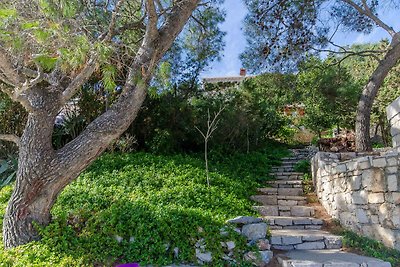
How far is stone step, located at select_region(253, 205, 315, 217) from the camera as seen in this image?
19.5 ft

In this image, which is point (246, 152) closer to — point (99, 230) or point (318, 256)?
point (318, 256)

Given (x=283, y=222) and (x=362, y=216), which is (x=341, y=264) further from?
(x=283, y=222)

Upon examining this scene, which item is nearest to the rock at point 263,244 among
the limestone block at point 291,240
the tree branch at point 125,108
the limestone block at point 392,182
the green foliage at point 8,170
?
the limestone block at point 291,240

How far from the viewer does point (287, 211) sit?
600 cm

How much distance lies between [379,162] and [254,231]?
6.20ft

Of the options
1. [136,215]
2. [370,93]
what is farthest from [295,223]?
[370,93]

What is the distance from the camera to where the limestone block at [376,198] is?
443 centimetres

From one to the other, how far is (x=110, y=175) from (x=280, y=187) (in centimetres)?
353

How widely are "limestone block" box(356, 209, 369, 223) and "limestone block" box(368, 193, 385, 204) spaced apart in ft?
0.74

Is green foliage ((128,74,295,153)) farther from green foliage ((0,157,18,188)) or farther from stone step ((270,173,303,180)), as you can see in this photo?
green foliage ((0,157,18,188))

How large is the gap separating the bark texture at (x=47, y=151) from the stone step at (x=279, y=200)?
3.21 meters

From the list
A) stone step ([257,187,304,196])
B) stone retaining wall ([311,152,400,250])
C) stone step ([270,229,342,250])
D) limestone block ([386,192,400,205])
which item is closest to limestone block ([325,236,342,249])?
stone step ([270,229,342,250])

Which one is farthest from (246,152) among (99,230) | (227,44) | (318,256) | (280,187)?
(99,230)

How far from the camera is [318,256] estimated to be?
4.34m
